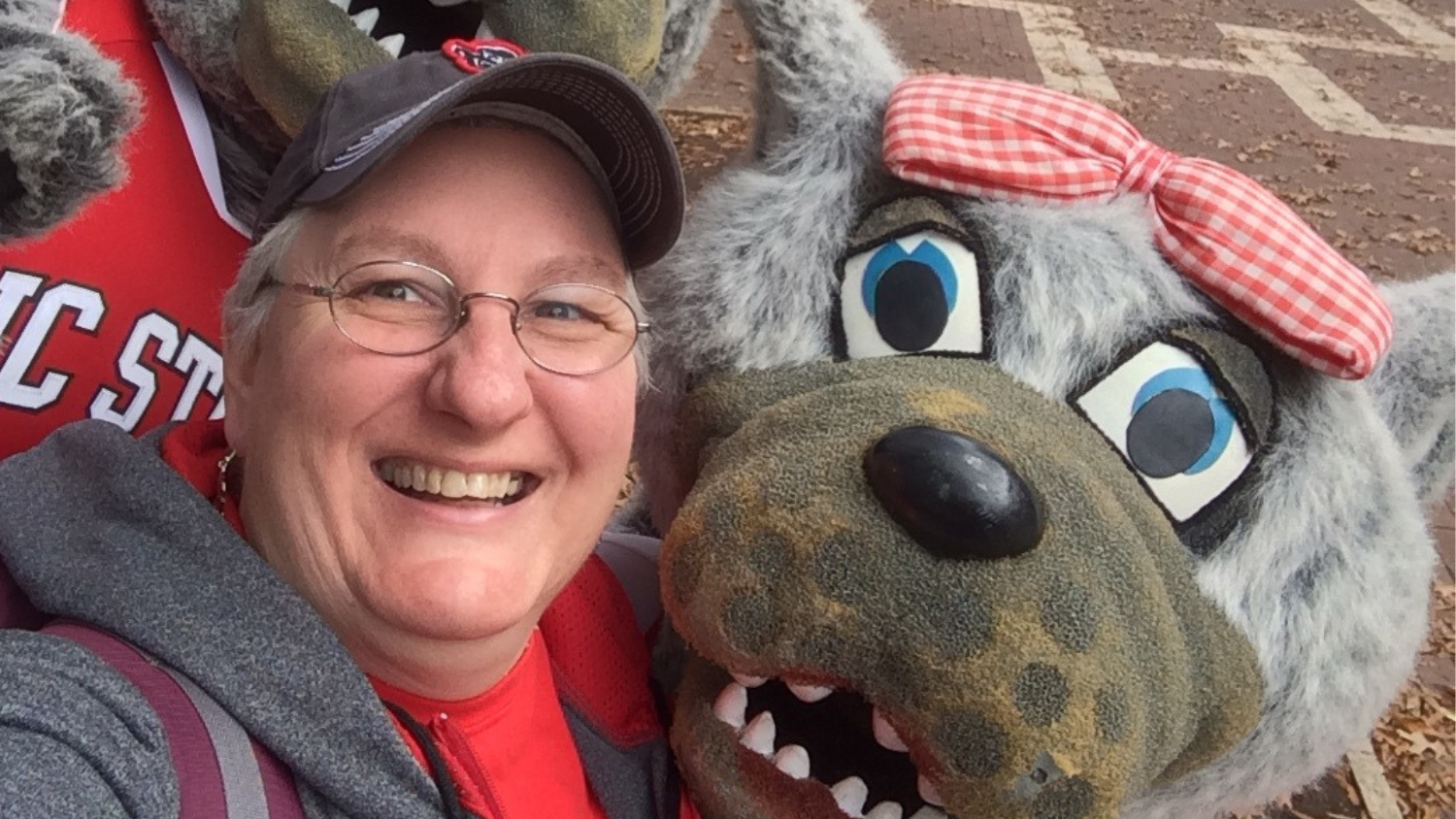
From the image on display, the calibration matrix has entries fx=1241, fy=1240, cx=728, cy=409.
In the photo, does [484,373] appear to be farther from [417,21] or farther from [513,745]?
[417,21]

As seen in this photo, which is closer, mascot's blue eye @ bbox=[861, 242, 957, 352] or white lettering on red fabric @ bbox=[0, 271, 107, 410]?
mascot's blue eye @ bbox=[861, 242, 957, 352]

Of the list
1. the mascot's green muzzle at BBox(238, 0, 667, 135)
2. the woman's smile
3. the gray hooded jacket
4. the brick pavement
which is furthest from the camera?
the brick pavement

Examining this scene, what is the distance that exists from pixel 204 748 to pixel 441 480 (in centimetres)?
31

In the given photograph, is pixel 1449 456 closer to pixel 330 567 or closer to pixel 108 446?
pixel 330 567

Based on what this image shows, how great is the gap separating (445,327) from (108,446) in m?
0.34

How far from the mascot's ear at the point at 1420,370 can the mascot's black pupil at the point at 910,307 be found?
598 mm

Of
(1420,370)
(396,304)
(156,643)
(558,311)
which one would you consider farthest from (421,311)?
(1420,370)

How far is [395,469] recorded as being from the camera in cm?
121

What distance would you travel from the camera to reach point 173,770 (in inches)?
39.8

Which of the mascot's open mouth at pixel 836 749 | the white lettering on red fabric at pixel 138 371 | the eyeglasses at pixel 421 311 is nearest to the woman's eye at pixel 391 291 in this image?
the eyeglasses at pixel 421 311

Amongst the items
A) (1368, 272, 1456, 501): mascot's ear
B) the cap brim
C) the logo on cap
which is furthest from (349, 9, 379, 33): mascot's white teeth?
(1368, 272, 1456, 501): mascot's ear

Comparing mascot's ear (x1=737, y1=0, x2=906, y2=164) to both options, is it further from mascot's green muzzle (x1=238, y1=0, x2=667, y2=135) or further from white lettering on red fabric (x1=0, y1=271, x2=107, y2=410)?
white lettering on red fabric (x1=0, y1=271, x2=107, y2=410)

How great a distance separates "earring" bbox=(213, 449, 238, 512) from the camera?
1293mm

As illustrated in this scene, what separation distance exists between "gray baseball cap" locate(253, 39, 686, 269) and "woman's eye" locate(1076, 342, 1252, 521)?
0.52m
